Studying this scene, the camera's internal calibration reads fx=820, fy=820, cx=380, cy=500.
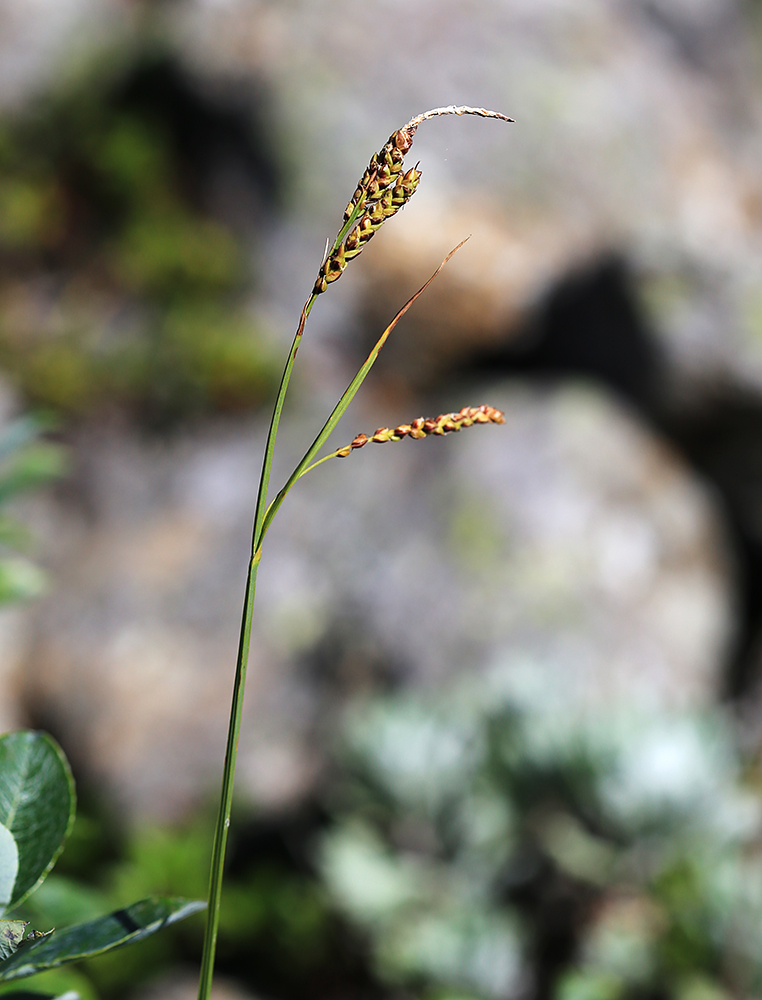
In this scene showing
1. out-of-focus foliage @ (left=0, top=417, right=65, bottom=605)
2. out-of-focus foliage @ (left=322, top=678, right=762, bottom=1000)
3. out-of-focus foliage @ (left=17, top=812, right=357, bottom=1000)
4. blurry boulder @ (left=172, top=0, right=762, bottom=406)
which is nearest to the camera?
out-of-focus foliage @ (left=0, top=417, right=65, bottom=605)

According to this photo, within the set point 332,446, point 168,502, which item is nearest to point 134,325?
point 168,502

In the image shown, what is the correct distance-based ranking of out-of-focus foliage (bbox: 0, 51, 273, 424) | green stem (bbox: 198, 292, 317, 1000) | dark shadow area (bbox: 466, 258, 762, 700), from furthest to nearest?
out-of-focus foliage (bbox: 0, 51, 273, 424) < dark shadow area (bbox: 466, 258, 762, 700) < green stem (bbox: 198, 292, 317, 1000)

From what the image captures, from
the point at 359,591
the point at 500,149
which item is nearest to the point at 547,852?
the point at 359,591

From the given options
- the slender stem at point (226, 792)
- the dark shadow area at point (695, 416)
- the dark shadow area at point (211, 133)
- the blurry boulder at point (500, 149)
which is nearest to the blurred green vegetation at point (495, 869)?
the dark shadow area at point (695, 416)

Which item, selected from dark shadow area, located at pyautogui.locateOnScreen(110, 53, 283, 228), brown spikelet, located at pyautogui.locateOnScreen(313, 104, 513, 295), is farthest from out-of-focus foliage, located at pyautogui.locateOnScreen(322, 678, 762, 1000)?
dark shadow area, located at pyautogui.locateOnScreen(110, 53, 283, 228)

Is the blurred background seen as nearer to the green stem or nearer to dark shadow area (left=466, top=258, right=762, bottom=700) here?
dark shadow area (left=466, top=258, right=762, bottom=700)

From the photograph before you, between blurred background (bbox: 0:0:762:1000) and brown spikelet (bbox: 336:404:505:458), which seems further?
blurred background (bbox: 0:0:762:1000)

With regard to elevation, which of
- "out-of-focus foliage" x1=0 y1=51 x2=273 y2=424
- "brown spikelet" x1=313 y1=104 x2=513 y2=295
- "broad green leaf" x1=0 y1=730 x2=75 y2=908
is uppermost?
"out-of-focus foliage" x1=0 y1=51 x2=273 y2=424
